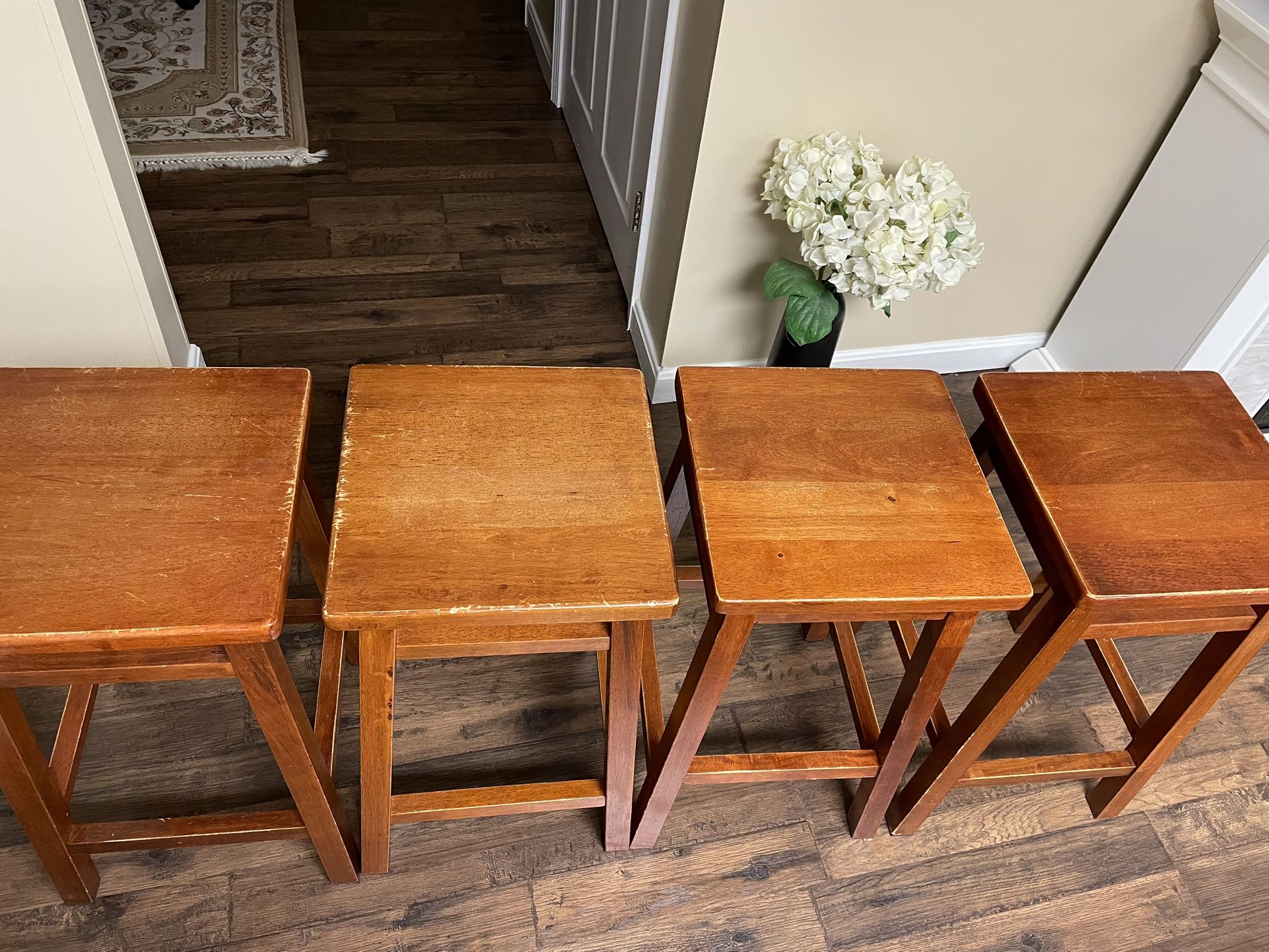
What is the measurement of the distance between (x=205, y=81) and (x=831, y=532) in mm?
2795

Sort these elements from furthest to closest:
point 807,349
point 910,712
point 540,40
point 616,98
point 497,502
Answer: point 540,40 → point 616,98 → point 807,349 → point 910,712 → point 497,502

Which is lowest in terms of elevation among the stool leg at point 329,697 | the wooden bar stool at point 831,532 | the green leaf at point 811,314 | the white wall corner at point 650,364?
the white wall corner at point 650,364

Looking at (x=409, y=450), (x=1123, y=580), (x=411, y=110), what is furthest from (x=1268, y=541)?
(x=411, y=110)

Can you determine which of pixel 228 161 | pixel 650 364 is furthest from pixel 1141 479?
pixel 228 161

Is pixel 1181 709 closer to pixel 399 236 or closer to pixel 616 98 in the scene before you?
pixel 616 98

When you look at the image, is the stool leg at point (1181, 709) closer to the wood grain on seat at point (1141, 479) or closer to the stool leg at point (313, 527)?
the wood grain on seat at point (1141, 479)

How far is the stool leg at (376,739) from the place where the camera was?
1092 millimetres

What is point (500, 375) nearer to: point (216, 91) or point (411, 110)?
→ point (411, 110)

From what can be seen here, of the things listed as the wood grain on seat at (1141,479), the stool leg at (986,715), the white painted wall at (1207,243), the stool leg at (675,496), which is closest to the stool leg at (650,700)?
the stool leg at (675,496)

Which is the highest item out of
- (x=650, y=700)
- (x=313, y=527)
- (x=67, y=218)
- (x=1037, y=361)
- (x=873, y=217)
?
(x=873, y=217)

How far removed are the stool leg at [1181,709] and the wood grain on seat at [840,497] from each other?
0.45 metres

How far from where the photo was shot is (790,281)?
70.1 inches

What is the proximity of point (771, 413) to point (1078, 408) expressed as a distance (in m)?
0.46

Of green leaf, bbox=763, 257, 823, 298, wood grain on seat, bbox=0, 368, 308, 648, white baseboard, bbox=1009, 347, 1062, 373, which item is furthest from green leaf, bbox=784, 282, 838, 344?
wood grain on seat, bbox=0, 368, 308, 648
